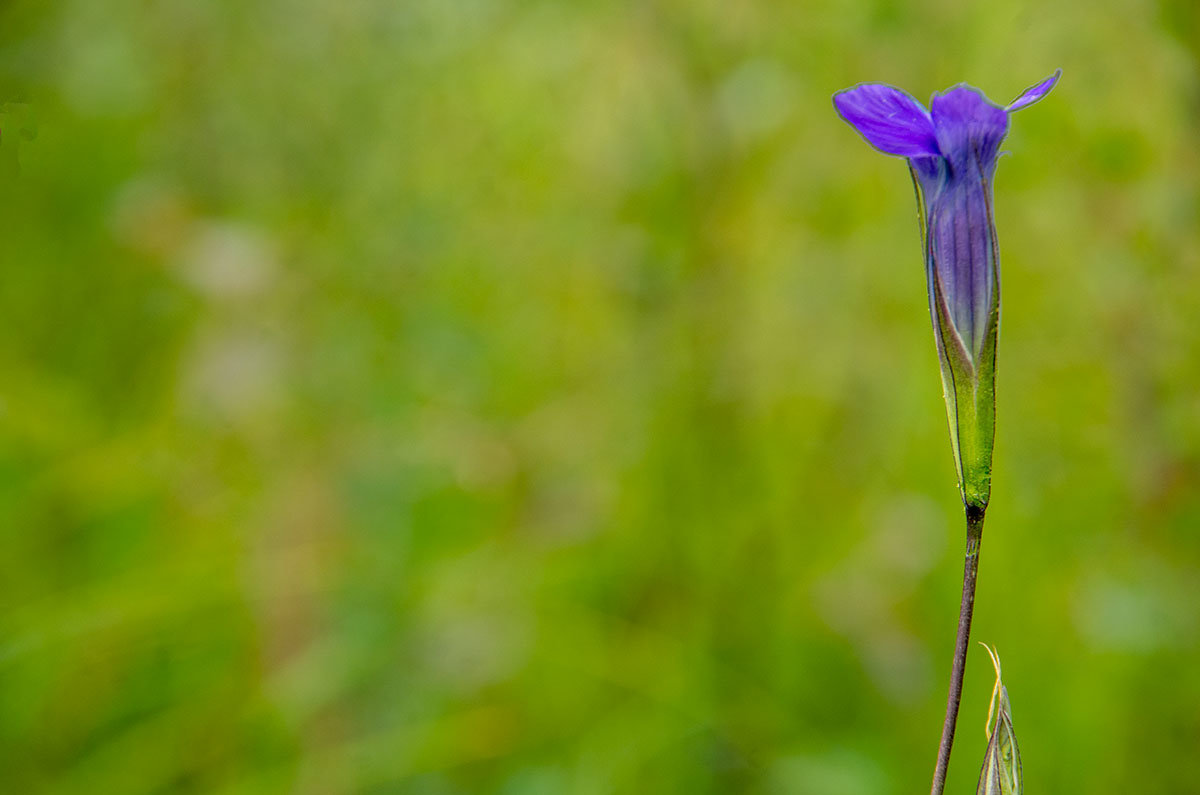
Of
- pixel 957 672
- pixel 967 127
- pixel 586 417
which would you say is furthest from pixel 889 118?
pixel 586 417

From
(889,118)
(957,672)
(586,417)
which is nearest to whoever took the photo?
(957,672)

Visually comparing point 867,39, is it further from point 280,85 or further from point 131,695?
point 131,695

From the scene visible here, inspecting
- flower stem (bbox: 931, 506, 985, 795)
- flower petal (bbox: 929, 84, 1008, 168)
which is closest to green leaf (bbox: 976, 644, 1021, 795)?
flower stem (bbox: 931, 506, 985, 795)

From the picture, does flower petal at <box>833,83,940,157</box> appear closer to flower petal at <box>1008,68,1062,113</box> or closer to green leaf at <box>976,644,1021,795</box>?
flower petal at <box>1008,68,1062,113</box>

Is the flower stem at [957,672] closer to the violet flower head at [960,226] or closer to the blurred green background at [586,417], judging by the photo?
the violet flower head at [960,226]

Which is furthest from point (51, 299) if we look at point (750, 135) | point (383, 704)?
point (750, 135)

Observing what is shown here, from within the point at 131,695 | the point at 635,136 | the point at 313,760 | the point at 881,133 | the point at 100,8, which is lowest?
the point at 881,133

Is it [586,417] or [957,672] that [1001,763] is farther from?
[586,417]

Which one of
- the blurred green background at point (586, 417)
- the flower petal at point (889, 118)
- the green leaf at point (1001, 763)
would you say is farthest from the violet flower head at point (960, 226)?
the blurred green background at point (586, 417)
